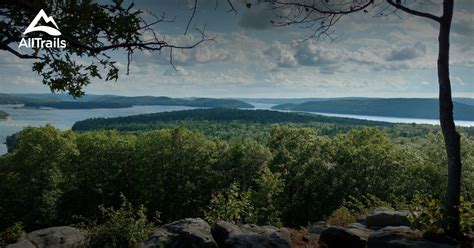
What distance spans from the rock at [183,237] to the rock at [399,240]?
4.70m

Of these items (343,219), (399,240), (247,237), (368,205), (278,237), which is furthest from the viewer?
(368,205)

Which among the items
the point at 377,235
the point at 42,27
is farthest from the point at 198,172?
the point at 42,27

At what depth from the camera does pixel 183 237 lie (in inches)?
489

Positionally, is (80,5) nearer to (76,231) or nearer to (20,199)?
(76,231)

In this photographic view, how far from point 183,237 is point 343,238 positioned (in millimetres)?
4896

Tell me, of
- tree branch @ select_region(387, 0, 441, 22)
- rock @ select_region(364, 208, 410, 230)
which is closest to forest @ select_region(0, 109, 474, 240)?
rock @ select_region(364, 208, 410, 230)

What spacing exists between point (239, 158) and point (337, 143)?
1246 cm

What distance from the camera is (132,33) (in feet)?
26.8

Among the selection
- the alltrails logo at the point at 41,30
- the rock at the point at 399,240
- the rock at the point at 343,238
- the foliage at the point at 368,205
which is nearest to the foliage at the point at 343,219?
the foliage at the point at 368,205

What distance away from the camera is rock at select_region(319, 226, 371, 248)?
12.5 metres

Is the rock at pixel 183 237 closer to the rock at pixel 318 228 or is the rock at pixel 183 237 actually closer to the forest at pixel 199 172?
the rock at pixel 318 228

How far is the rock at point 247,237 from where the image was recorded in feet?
39.4

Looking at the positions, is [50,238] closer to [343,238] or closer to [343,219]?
[343,238]

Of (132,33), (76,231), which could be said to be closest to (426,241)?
(132,33)
